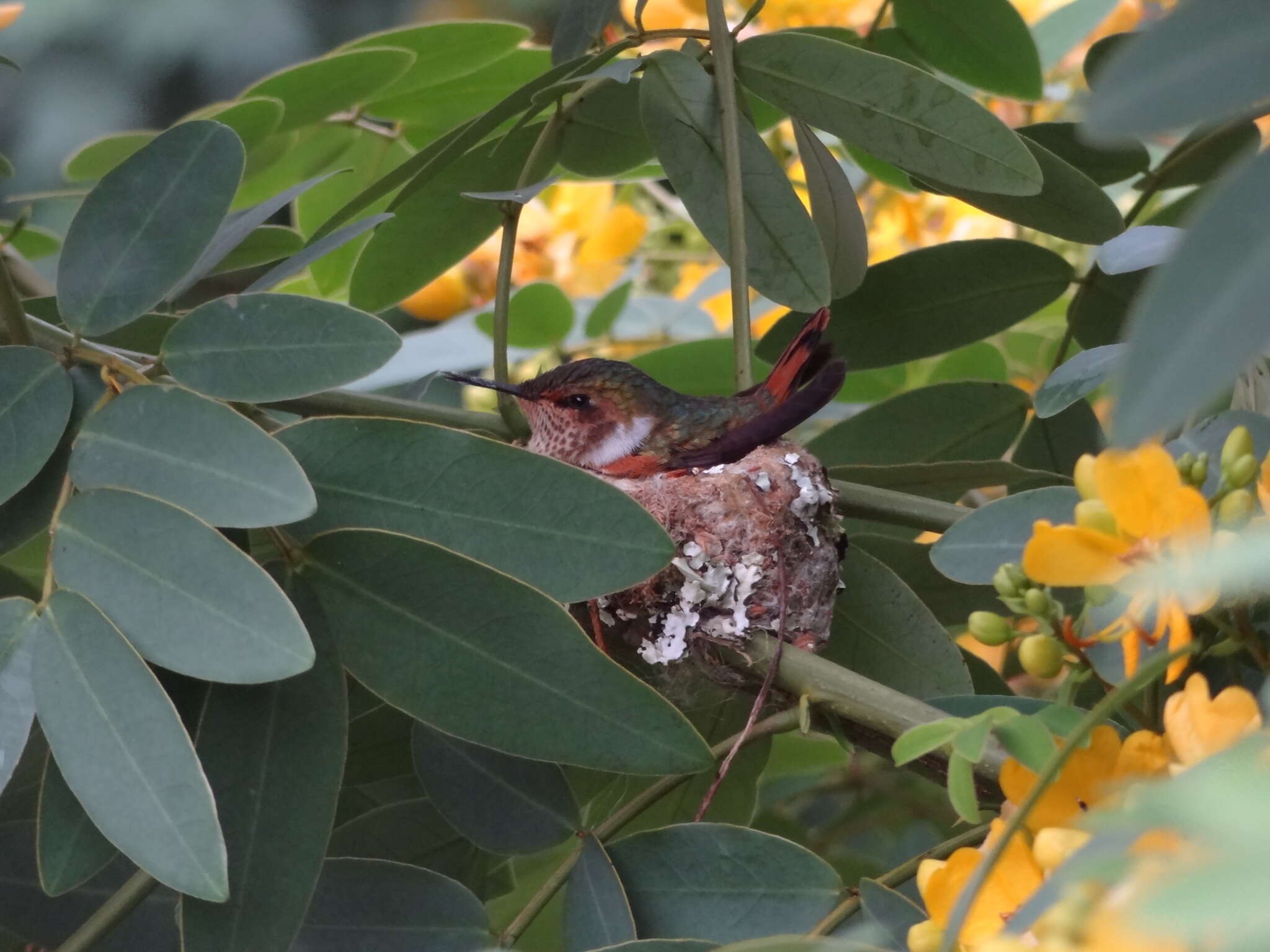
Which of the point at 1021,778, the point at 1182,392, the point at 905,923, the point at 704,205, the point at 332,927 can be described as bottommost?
the point at 332,927

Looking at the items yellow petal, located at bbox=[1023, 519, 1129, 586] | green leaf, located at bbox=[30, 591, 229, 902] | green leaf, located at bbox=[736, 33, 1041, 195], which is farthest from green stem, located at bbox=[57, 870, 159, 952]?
green leaf, located at bbox=[736, 33, 1041, 195]

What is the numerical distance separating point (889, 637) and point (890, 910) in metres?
0.45

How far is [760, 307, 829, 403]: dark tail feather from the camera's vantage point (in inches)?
53.6

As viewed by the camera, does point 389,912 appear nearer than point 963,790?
No

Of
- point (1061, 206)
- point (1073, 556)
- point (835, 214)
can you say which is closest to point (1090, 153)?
point (1061, 206)

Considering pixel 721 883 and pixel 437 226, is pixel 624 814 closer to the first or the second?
pixel 721 883

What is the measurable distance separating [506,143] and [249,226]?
0.35 metres

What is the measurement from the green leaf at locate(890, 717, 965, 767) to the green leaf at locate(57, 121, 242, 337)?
61 cm

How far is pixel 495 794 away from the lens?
99 centimetres

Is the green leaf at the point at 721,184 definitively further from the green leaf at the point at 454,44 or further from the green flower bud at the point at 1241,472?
the green flower bud at the point at 1241,472

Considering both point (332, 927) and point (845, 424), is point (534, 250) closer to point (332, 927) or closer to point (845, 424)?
point (845, 424)

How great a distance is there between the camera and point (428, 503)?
87cm

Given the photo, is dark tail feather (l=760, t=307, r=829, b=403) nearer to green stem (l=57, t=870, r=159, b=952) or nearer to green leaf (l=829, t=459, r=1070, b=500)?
green leaf (l=829, t=459, r=1070, b=500)


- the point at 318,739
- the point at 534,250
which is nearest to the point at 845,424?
the point at 318,739
